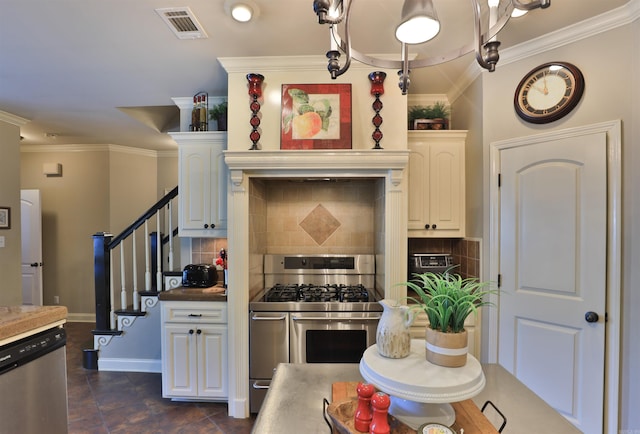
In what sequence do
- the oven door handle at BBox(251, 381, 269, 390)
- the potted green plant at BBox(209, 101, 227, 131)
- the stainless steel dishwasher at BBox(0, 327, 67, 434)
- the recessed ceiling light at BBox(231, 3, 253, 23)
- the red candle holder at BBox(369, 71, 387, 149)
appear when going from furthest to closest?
the potted green plant at BBox(209, 101, 227, 131) → the oven door handle at BBox(251, 381, 269, 390) → the red candle holder at BBox(369, 71, 387, 149) → the recessed ceiling light at BBox(231, 3, 253, 23) → the stainless steel dishwasher at BBox(0, 327, 67, 434)

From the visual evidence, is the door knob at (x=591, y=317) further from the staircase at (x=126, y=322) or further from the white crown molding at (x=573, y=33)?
the staircase at (x=126, y=322)

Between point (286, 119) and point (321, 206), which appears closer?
point (286, 119)

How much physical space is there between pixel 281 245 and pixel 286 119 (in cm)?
120

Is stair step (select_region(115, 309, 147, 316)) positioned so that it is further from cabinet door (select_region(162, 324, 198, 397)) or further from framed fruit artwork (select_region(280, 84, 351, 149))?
framed fruit artwork (select_region(280, 84, 351, 149))

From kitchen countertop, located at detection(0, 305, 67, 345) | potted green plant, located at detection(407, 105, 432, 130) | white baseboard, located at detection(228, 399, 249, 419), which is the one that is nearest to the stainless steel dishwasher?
kitchen countertop, located at detection(0, 305, 67, 345)

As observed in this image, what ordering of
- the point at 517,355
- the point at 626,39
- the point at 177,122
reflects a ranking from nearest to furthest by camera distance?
1. the point at 626,39
2. the point at 517,355
3. the point at 177,122

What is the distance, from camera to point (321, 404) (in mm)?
1075

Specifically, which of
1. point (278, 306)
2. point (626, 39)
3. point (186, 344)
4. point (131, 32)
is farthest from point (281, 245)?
point (626, 39)

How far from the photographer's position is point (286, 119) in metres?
2.25

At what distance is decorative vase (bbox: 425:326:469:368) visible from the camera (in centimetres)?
91

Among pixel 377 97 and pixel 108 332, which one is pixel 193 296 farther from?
pixel 377 97

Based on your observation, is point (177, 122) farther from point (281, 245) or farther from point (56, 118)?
point (281, 245)

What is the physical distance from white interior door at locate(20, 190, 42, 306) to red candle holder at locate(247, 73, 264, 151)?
4.01 m

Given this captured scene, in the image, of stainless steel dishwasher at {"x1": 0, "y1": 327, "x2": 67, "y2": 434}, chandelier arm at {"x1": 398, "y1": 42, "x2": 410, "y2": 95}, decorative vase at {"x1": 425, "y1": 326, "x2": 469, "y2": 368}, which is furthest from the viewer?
stainless steel dishwasher at {"x1": 0, "y1": 327, "x2": 67, "y2": 434}
